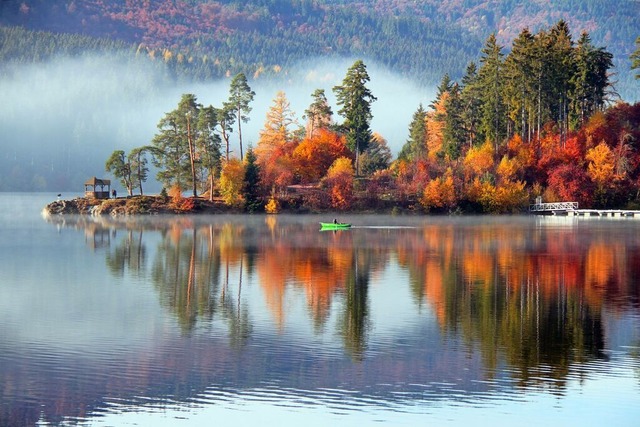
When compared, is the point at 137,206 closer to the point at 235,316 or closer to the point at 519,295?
the point at 519,295

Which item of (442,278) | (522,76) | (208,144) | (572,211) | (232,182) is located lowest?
(442,278)

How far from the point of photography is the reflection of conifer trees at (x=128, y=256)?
2353 inches

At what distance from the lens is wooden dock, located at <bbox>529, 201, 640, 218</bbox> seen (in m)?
124

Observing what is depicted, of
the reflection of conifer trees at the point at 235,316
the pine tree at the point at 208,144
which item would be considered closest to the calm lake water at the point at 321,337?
the reflection of conifer trees at the point at 235,316

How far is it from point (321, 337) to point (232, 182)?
96.7 meters

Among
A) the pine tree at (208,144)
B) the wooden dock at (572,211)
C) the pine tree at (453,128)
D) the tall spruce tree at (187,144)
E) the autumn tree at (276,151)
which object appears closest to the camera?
the wooden dock at (572,211)

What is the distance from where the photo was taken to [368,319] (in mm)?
39781

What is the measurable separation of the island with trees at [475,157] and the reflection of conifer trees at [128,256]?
169 feet

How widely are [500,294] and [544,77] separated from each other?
3497 inches

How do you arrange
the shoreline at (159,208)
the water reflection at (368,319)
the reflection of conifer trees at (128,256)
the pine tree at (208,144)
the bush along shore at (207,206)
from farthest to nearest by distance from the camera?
the pine tree at (208,144)
the bush along shore at (207,206)
the shoreline at (159,208)
the reflection of conifer trees at (128,256)
the water reflection at (368,319)

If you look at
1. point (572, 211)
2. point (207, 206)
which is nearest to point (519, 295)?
point (572, 211)

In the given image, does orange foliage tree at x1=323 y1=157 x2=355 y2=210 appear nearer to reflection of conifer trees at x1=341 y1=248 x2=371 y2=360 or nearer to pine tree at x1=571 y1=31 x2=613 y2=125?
pine tree at x1=571 y1=31 x2=613 y2=125

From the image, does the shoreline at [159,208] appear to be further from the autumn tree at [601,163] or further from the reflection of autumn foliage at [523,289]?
the reflection of autumn foliage at [523,289]

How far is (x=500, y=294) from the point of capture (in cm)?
4678
